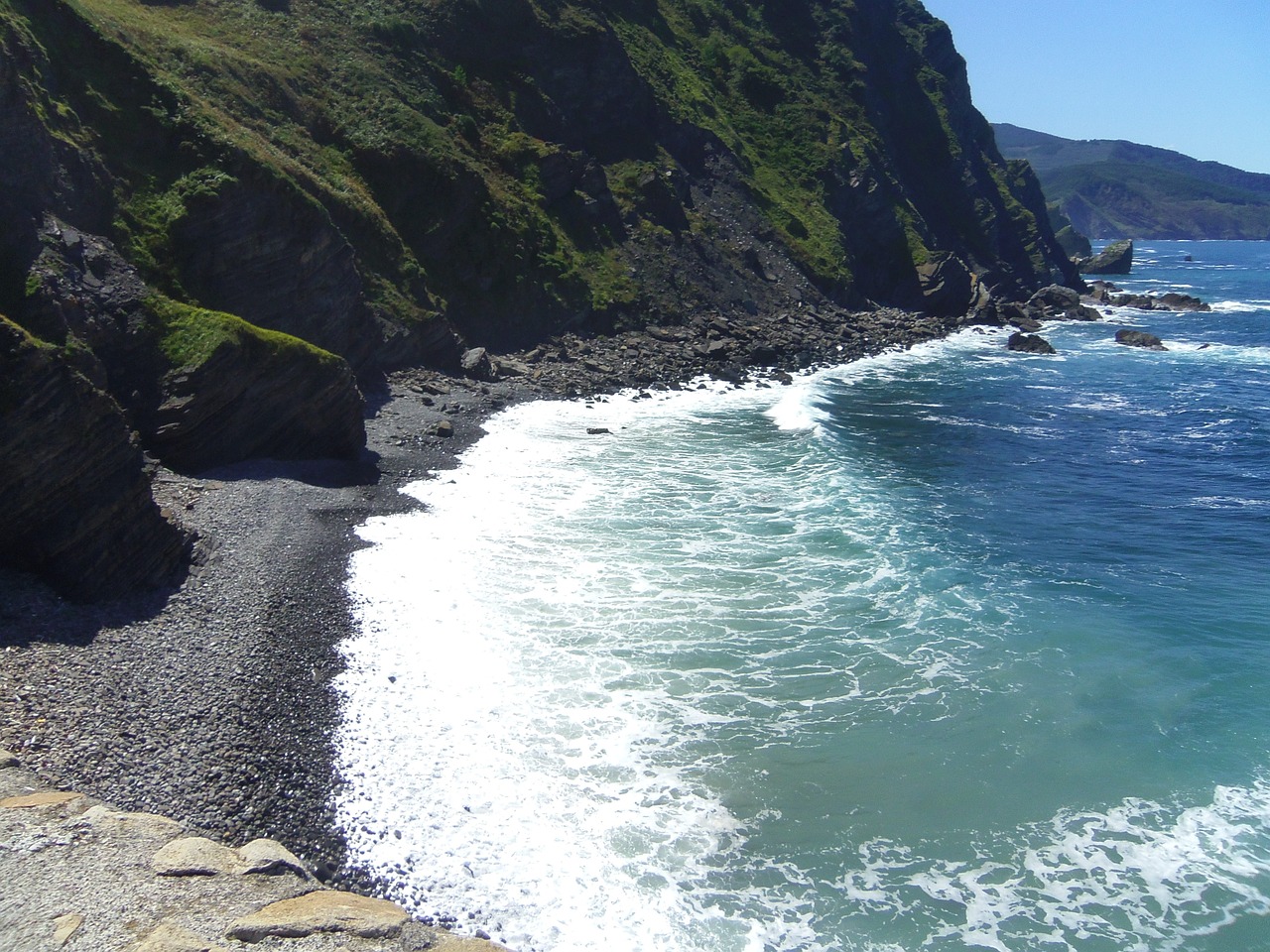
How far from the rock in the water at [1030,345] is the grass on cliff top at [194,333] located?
220 feet

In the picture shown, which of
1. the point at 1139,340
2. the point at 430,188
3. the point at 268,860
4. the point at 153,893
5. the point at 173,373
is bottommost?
the point at 268,860

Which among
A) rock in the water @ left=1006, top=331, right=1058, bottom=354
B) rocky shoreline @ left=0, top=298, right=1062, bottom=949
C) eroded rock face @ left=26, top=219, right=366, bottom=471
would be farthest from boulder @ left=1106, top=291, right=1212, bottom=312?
eroded rock face @ left=26, top=219, right=366, bottom=471

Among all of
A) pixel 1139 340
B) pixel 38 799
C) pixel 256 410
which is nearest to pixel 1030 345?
pixel 1139 340

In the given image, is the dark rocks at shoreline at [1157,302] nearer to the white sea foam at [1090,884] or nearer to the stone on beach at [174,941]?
the white sea foam at [1090,884]

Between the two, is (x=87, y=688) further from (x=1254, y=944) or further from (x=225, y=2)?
(x=225, y=2)

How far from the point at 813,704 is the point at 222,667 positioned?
14106 millimetres

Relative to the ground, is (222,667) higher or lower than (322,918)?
higher

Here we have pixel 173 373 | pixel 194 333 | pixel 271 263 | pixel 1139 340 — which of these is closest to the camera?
pixel 173 373

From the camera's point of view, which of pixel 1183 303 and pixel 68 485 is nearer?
pixel 68 485

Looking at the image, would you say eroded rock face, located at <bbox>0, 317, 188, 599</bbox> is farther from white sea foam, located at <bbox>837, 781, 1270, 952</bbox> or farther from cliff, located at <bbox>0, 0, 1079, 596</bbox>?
white sea foam, located at <bbox>837, 781, 1270, 952</bbox>

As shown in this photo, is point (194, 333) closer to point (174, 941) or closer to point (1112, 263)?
point (174, 941)

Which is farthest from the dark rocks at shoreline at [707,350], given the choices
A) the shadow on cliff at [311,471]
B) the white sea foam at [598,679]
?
the shadow on cliff at [311,471]

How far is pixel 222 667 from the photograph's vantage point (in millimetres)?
20906

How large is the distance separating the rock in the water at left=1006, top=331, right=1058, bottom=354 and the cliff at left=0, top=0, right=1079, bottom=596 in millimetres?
12981
